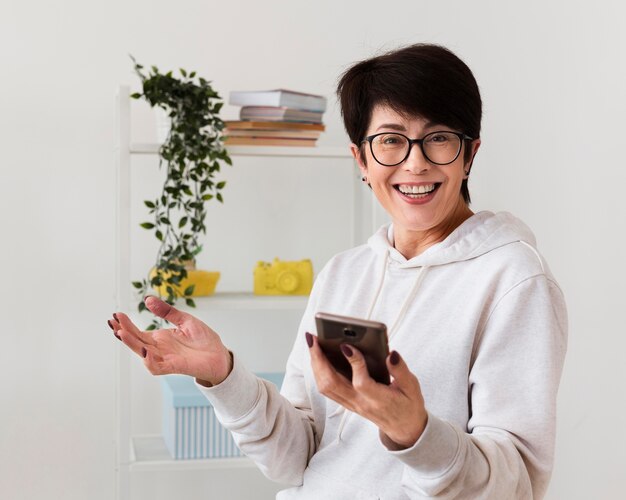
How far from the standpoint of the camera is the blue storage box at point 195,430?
2418 millimetres

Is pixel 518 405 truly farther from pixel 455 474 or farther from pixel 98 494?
pixel 98 494

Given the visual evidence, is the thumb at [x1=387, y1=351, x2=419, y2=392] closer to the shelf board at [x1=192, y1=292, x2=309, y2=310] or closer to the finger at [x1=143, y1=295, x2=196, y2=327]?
the finger at [x1=143, y1=295, x2=196, y2=327]

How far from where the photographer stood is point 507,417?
1147mm

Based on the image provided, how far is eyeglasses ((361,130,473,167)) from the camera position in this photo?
1.30m

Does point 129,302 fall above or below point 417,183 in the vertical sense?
below

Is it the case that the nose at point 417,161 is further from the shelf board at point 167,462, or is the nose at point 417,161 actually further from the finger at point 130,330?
the shelf board at point 167,462

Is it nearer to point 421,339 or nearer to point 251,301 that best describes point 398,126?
point 421,339

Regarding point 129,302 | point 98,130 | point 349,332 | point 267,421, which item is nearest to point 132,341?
point 267,421

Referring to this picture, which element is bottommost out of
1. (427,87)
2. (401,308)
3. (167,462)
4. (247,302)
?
(167,462)

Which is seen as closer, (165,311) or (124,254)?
(165,311)

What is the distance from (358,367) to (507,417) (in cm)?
26

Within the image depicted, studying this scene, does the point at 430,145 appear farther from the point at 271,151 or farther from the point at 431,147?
the point at 271,151

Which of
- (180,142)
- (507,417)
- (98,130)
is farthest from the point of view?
(98,130)

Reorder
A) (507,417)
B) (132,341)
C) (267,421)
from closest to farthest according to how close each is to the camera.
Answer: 1. (507,417)
2. (132,341)
3. (267,421)
